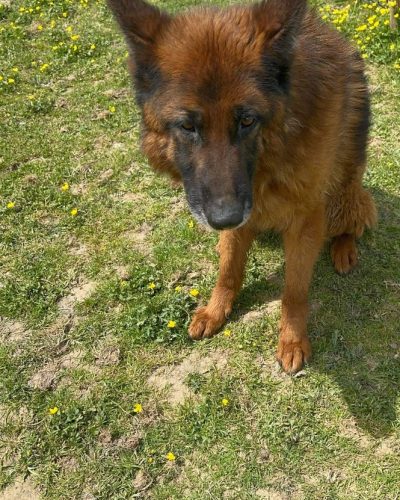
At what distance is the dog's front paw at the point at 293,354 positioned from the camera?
3.46 m

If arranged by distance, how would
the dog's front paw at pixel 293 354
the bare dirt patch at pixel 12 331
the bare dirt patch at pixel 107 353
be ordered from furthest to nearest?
the bare dirt patch at pixel 12 331 < the bare dirt patch at pixel 107 353 < the dog's front paw at pixel 293 354

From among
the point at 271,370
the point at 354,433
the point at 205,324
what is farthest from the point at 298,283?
the point at 354,433

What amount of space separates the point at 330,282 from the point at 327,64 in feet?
5.42

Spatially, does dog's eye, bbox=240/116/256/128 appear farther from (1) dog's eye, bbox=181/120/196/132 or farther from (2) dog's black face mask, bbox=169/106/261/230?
(1) dog's eye, bbox=181/120/196/132

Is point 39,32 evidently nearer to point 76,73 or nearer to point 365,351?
point 76,73

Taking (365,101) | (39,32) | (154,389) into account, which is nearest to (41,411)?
(154,389)

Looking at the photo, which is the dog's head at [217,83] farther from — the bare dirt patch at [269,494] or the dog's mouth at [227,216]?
the bare dirt patch at [269,494]

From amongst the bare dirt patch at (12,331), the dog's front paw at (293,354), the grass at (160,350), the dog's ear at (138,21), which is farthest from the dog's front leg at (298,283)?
the bare dirt patch at (12,331)

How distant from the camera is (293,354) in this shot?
3482 mm

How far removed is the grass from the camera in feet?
10.2

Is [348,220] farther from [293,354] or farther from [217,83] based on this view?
[217,83]

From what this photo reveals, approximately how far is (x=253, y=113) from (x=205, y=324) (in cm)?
171

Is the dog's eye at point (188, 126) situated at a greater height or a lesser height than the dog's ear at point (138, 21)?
lesser

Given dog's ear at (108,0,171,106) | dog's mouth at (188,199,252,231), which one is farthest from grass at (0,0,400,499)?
dog's ear at (108,0,171,106)
